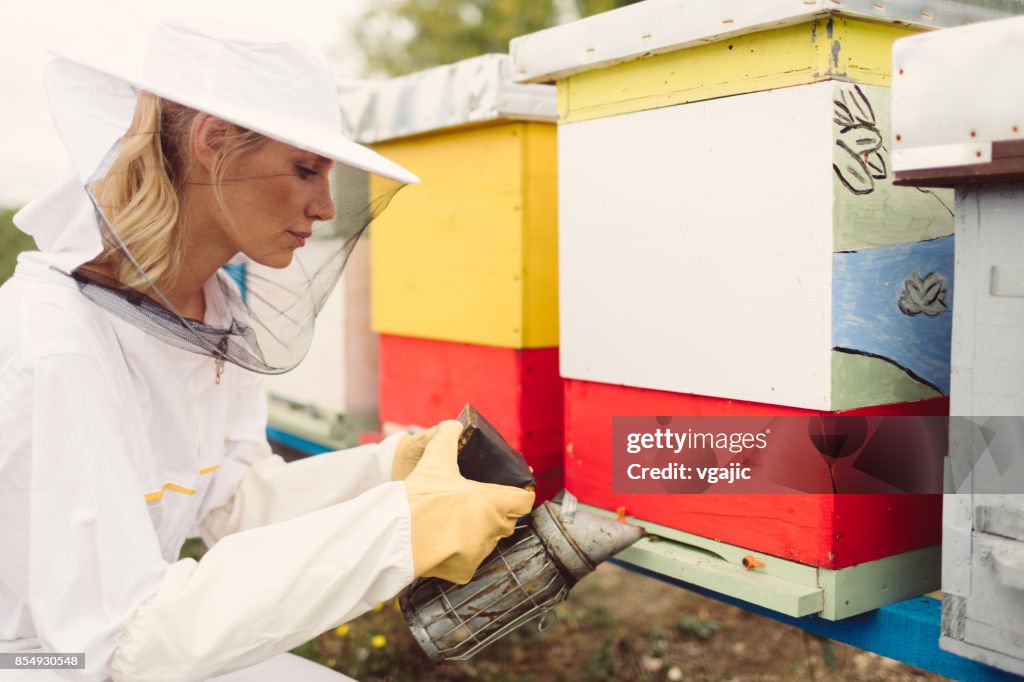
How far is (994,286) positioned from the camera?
1155 millimetres

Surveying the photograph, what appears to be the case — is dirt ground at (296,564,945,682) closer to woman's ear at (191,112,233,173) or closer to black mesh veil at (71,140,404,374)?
black mesh veil at (71,140,404,374)

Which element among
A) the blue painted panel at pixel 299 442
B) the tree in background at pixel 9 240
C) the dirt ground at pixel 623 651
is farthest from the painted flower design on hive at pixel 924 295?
the tree in background at pixel 9 240

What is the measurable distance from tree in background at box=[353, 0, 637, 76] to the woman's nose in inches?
323

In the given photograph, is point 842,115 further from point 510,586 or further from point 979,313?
point 510,586

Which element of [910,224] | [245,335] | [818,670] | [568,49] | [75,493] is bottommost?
[818,670]

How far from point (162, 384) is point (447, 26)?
1219 centimetres

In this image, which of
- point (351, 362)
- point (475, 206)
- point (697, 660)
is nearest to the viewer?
point (475, 206)

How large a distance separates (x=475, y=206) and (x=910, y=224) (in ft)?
3.29

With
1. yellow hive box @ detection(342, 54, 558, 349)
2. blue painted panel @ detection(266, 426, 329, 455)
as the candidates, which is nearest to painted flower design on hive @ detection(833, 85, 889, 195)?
yellow hive box @ detection(342, 54, 558, 349)

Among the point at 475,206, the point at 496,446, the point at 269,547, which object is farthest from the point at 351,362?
the point at 269,547

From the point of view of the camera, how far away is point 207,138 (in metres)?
1.29

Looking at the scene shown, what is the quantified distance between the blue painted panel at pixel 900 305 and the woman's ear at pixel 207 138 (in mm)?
938

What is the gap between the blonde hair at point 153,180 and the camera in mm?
1249

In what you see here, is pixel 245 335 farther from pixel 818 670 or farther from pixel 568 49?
pixel 818 670
